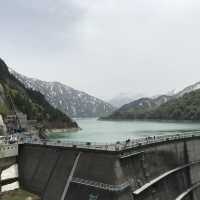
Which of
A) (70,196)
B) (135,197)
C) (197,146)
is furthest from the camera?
(197,146)

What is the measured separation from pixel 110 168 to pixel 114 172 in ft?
2.67

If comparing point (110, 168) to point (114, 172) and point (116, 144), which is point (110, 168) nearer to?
point (114, 172)

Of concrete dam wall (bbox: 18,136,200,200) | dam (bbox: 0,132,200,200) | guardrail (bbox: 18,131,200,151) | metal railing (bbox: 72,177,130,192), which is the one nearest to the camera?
metal railing (bbox: 72,177,130,192)

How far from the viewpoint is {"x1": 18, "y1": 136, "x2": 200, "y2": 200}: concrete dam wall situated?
3378 cm

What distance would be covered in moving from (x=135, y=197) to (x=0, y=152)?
2264 cm

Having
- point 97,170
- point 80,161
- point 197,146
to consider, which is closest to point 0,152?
point 80,161

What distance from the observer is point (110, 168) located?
33656 millimetres

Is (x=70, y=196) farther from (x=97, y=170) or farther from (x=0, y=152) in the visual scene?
(x=0, y=152)

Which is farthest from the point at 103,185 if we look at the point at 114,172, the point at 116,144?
the point at 116,144

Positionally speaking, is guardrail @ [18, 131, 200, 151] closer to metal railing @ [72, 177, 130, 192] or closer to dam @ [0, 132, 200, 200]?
dam @ [0, 132, 200, 200]

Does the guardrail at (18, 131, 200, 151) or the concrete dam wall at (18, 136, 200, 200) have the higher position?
the guardrail at (18, 131, 200, 151)

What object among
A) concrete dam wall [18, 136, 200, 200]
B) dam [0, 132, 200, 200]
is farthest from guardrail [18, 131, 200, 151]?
concrete dam wall [18, 136, 200, 200]

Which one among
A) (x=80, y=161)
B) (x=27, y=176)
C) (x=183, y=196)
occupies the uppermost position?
(x=80, y=161)

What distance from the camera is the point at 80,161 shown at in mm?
37500
